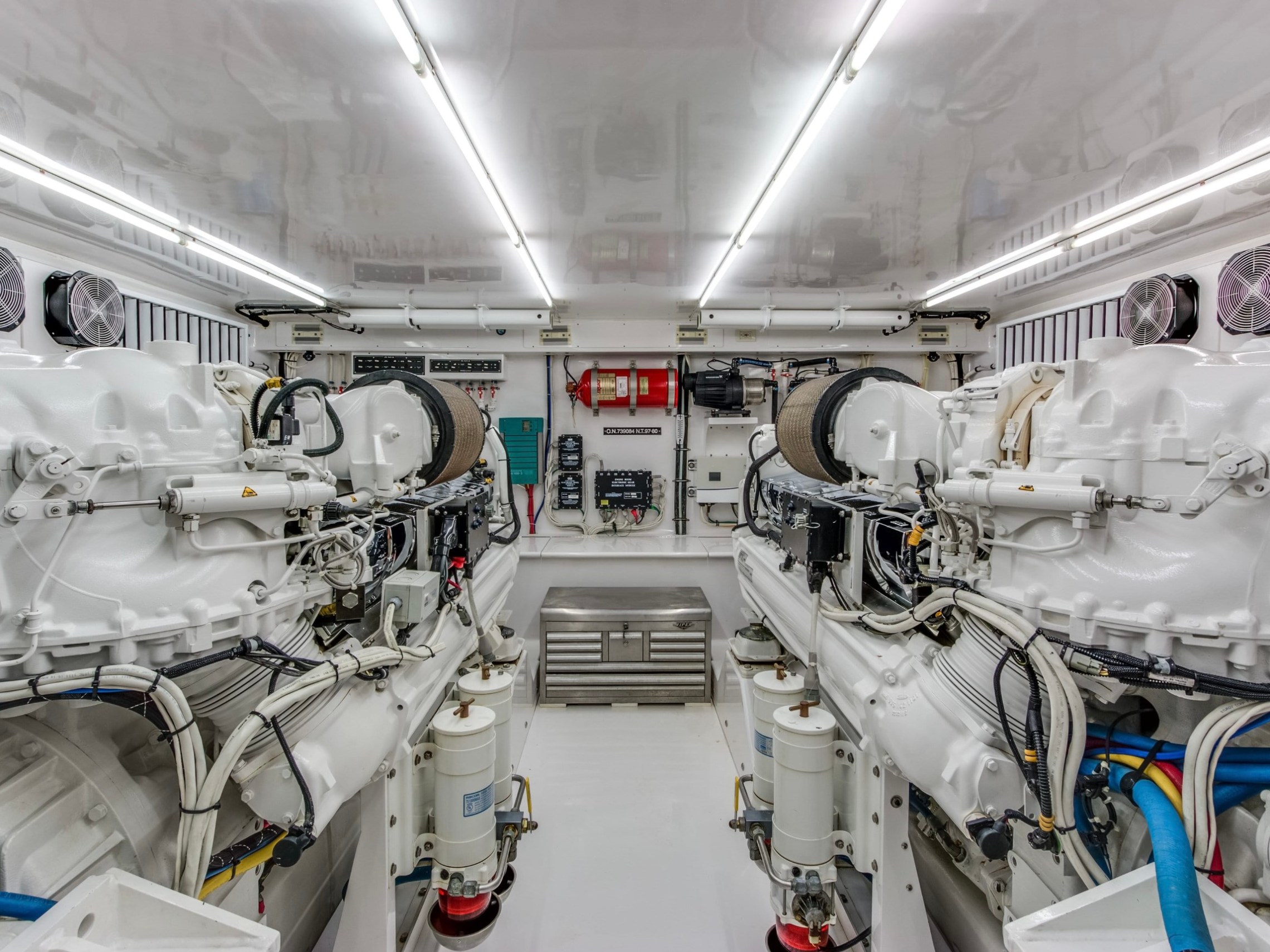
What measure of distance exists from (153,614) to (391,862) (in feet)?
3.72

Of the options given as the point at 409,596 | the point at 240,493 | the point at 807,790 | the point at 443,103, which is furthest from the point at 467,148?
the point at 807,790

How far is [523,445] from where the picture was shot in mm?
4918

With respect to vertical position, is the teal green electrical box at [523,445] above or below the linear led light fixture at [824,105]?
below

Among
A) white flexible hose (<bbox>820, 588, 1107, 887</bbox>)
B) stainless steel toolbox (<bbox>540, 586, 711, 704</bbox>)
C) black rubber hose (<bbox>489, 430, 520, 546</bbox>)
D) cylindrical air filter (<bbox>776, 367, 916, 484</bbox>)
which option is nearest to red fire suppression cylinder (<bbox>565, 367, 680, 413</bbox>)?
black rubber hose (<bbox>489, 430, 520, 546</bbox>)

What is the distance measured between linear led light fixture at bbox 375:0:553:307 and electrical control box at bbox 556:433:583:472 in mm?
2180

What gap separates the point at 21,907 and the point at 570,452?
414 cm

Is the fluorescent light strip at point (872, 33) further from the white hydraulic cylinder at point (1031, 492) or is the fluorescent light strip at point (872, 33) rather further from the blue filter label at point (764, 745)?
the blue filter label at point (764, 745)

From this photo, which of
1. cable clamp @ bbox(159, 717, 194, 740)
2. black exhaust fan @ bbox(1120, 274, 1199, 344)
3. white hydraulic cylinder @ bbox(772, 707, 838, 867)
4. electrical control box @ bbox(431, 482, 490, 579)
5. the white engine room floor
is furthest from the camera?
black exhaust fan @ bbox(1120, 274, 1199, 344)

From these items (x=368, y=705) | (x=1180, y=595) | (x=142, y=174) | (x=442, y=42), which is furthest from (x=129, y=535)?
(x=1180, y=595)

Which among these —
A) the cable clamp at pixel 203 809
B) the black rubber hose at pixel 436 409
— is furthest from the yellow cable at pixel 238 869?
the black rubber hose at pixel 436 409

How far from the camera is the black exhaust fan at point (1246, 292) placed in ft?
8.45

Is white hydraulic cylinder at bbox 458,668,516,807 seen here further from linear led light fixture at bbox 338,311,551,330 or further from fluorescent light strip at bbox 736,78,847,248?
linear led light fixture at bbox 338,311,551,330

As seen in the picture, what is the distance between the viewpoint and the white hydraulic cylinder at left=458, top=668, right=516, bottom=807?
87.9 inches

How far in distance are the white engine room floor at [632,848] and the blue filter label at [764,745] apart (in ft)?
1.84
